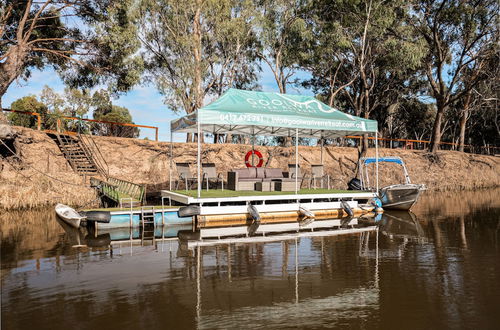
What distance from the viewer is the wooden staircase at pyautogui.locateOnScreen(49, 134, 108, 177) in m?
19.0

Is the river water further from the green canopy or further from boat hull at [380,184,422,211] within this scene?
boat hull at [380,184,422,211]

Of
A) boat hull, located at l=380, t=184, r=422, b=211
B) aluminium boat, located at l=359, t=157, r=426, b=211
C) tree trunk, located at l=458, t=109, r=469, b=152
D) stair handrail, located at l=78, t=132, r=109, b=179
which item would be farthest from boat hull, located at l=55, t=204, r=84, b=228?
tree trunk, located at l=458, t=109, r=469, b=152

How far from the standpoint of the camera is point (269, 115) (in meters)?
12.8

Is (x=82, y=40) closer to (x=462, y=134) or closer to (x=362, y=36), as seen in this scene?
(x=362, y=36)

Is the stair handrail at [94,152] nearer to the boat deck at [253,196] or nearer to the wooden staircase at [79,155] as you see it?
the wooden staircase at [79,155]

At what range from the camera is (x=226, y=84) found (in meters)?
31.5

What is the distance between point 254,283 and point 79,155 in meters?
16.0

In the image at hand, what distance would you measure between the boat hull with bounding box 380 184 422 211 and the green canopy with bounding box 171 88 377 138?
11.2ft

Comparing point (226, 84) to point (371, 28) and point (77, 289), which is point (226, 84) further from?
point (77, 289)

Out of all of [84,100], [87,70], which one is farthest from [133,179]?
[84,100]

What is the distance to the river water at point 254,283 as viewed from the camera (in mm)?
4801

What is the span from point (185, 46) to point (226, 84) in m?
5.64

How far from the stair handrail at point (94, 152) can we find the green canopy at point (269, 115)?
675 cm

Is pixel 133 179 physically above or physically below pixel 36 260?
above
